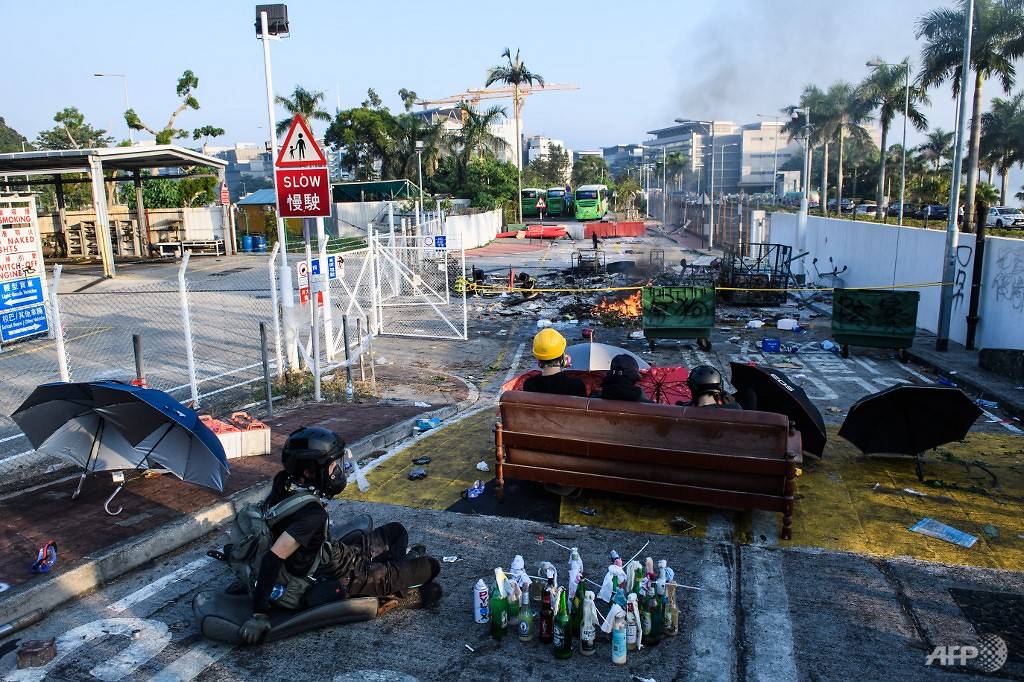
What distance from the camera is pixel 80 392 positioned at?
565cm

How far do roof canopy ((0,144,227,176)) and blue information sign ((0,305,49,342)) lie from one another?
2037 cm

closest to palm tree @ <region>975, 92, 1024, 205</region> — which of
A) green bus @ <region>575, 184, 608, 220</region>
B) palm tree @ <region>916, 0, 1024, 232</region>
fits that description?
palm tree @ <region>916, 0, 1024, 232</region>

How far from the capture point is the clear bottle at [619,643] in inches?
169

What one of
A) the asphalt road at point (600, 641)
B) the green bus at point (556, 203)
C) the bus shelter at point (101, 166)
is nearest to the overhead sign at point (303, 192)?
the asphalt road at point (600, 641)

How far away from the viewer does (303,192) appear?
10000mm

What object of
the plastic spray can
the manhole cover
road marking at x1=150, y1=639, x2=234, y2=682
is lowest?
the manhole cover

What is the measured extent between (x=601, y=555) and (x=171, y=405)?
3.60 meters

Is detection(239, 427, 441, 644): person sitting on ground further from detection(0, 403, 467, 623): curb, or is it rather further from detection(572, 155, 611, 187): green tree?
detection(572, 155, 611, 187): green tree

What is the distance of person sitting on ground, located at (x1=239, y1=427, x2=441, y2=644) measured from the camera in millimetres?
4188

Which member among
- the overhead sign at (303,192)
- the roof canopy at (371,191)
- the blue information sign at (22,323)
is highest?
the roof canopy at (371,191)

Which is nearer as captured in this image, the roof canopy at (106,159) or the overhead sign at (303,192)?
the overhead sign at (303,192)

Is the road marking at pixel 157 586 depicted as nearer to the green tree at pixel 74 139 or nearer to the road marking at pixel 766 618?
the road marking at pixel 766 618

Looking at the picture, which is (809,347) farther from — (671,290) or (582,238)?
(582,238)

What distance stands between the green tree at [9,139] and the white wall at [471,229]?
5835 centimetres
